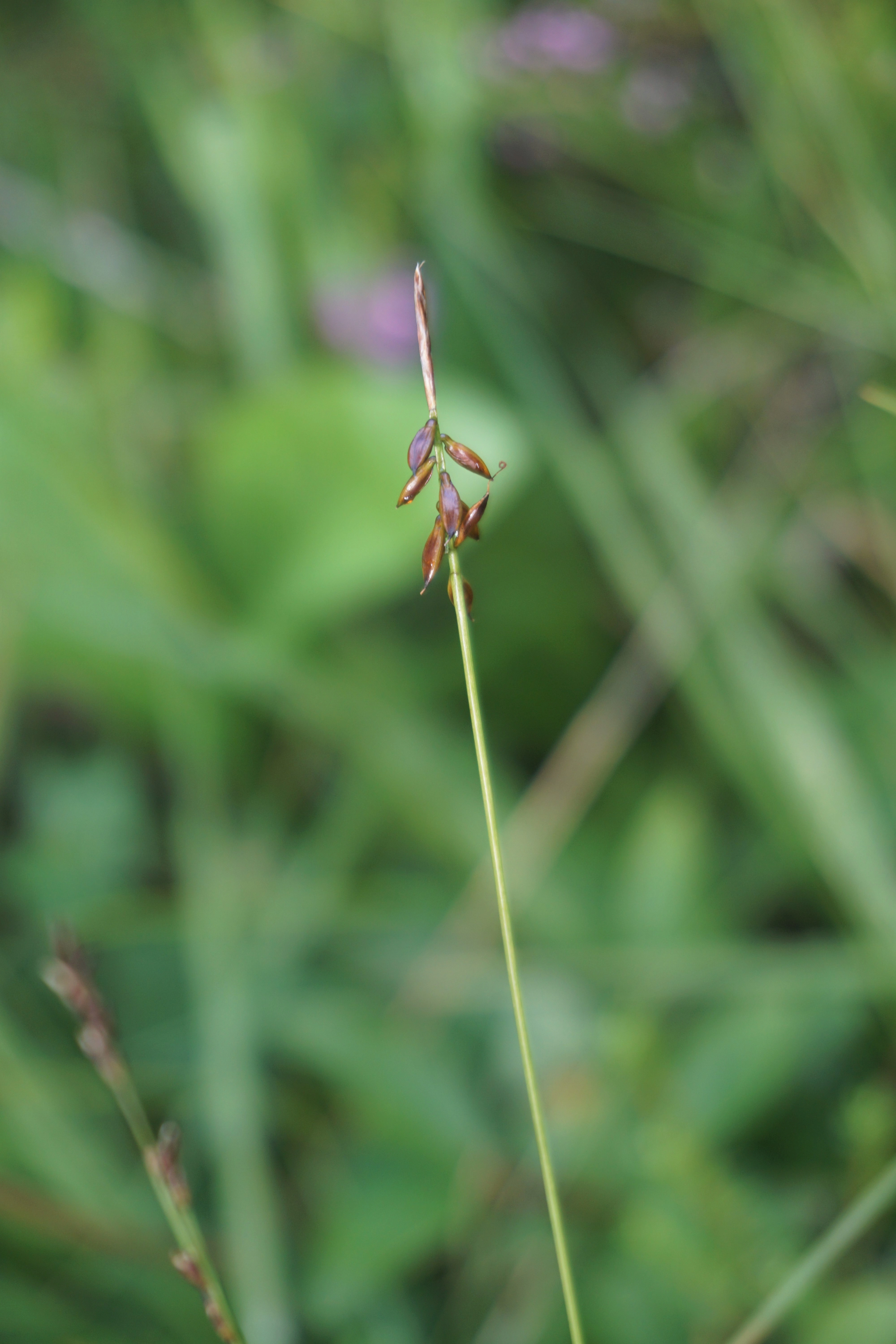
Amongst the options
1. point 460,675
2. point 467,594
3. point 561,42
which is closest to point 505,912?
point 467,594

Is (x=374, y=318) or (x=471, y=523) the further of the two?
(x=374, y=318)

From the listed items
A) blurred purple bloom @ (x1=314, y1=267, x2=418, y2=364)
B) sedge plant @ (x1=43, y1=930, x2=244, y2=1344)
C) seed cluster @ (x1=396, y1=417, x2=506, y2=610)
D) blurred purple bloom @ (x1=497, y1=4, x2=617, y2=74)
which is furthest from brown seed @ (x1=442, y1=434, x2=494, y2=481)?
Result: blurred purple bloom @ (x1=497, y1=4, x2=617, y2=74)

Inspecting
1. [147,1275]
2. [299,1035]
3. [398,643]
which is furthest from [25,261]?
[147,1275]

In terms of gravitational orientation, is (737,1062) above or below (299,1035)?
above

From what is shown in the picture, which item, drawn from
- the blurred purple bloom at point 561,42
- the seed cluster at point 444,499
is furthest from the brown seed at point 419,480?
the blurred purple bloom at point 561,42

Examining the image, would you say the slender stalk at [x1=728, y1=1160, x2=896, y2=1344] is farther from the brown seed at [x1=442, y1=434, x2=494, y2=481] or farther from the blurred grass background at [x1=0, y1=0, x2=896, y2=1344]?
the brown seed at [x1=442, y1=434, x2=494, y2=481]

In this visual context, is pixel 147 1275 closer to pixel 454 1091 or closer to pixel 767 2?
pixel 454 1091

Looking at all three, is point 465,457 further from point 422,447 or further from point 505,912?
point 505,912
